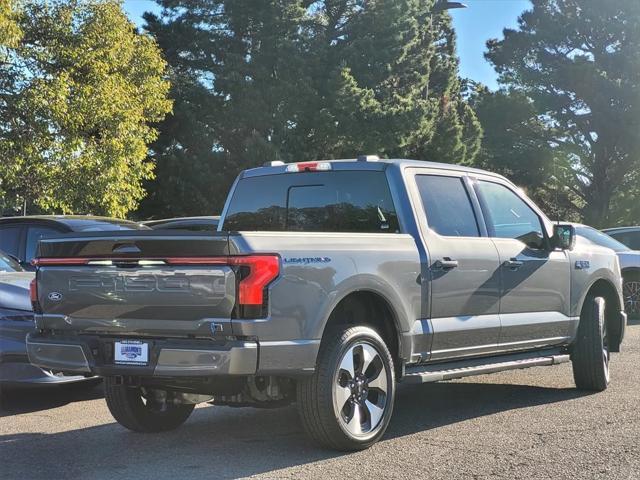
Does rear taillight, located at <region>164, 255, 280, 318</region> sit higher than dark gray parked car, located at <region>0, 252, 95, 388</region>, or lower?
higher

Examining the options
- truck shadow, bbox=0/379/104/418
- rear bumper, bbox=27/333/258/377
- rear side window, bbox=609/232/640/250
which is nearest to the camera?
rear bumper, bbox=27/333/258/377

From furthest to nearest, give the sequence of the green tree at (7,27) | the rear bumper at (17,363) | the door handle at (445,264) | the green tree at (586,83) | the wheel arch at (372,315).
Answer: the green tree at (586,83), the green tree at (7,27), the rear bumper at (17,363), the door handle at (445,264), the wheel arch at (372,315)

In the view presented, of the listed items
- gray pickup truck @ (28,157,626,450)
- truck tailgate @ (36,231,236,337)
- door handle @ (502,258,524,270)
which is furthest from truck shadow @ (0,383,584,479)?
door handle @ (502,258,524,270)

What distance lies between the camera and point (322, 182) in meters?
6.12

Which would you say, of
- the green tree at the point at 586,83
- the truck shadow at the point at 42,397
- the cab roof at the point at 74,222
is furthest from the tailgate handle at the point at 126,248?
the green tree at the point at 586,83

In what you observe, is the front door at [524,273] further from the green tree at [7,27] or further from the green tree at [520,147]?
the green tree at [520,147]

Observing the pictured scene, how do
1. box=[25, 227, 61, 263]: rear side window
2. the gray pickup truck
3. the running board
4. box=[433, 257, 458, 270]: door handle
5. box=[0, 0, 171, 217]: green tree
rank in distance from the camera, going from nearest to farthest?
1. the gray pickup truck
2. the running board
3. box=[433, 257, 458, 270]: door handle
4. box=[25, 227, 61, 263]: rear side window
5. box=[0, 0, 171, 217]: green tree

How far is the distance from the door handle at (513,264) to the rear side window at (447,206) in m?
0.32

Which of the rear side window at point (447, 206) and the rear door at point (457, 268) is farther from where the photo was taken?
the rear side window at point (447, 206)

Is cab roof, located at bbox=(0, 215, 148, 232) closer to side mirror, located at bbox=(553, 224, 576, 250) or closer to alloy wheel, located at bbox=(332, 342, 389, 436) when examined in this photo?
side mirror, located at bbox=(553, 224, 576, 250)

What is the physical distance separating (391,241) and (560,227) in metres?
2.24

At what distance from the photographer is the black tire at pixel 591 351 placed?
7.14 m

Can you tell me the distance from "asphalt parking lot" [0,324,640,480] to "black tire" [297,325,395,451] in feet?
0.48

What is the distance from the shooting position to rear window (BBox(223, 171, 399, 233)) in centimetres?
587
